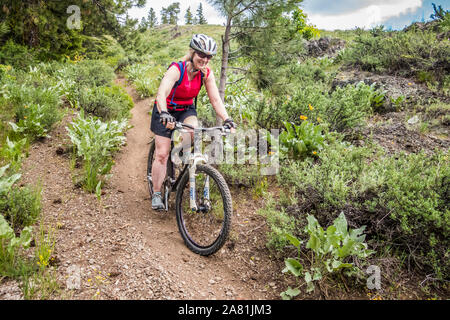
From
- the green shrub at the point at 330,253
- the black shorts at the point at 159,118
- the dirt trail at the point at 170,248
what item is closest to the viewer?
the green shrub at the point at 330,253

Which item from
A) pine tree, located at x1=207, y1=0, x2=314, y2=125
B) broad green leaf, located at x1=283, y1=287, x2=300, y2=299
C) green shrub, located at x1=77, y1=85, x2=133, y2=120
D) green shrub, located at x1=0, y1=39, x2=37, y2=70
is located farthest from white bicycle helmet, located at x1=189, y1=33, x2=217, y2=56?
green shrub, located at x1=0, y1=39, x2=37, y2=70

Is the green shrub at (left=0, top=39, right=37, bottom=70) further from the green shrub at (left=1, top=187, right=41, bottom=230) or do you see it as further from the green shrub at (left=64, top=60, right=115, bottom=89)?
the green shrub at (left=1, top=187, right=41, bottom=230)

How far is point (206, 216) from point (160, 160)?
3.44 ft

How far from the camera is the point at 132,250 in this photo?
2969 mm

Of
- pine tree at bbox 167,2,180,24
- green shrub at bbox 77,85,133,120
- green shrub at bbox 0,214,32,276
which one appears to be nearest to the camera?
green shrub at bbox 0,214,32,276

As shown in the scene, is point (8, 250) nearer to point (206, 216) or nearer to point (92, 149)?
point (206, 216)

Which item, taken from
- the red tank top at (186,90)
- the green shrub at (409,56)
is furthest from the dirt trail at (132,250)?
the green shrub at (409,56)

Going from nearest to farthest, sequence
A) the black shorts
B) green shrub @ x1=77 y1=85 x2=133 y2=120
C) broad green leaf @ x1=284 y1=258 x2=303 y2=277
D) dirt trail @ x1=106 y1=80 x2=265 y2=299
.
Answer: broad green leaf @ x1=284 y1=258 x2=303 y2=277, dirt trail @ x1=106 y1=80 x2=265 y2=299, the black shorts, green shrub @ x1=77 y1=85 x2=133 y2=120

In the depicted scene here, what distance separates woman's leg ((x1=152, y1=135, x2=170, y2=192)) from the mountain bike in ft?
0.44

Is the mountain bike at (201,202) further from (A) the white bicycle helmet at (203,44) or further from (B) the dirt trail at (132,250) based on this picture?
(A) the white bicycle helmet at (203,44)

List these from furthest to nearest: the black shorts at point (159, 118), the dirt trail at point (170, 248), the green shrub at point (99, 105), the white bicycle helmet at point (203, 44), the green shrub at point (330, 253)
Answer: the green shrub at point (99, 105) < the black shorts at point (159, 118) < the white bicycle helmet at point (203, 44) < the dirt trail at point (170, 248) < the green shrub at point (330, 253)

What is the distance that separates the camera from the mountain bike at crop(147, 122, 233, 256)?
2998 millimetres

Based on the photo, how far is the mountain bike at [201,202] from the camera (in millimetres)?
2998

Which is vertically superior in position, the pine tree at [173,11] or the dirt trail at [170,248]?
the pine tree at [173,11]
